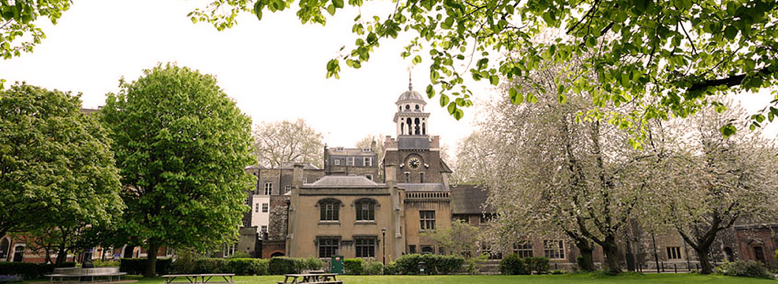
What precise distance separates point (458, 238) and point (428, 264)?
250 inches

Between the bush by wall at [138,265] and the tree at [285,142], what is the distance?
33.8 metres

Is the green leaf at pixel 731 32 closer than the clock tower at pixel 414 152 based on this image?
Yes

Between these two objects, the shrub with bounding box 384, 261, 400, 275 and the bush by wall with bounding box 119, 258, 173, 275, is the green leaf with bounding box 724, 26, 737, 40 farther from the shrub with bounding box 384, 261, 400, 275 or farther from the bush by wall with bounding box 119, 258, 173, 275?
the bush by wall with bounding box 119, 258, 173, 275

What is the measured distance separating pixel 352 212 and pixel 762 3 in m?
35.0

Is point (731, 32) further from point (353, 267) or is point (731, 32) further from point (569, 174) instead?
point (353, 267)

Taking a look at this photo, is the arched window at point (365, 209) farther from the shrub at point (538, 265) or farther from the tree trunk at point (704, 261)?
the tree trunk at point (704, 261)

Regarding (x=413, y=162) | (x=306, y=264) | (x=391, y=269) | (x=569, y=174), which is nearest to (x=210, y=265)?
(x=306, y=264)

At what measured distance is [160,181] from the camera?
23.9m

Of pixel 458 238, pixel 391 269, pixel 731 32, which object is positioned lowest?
pixel 391 269

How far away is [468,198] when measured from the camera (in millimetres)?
41562

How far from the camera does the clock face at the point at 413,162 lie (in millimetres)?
50625

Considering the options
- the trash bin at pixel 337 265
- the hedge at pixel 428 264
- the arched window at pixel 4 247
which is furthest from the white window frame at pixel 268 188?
the hedge at pixel 428 264

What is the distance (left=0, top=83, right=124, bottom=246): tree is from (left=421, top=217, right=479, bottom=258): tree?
925 inches

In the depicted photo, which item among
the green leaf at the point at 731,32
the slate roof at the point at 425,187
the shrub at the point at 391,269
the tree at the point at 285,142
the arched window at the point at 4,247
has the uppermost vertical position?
the tree at the point at 285,142
